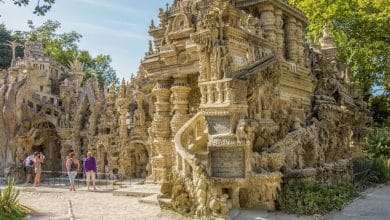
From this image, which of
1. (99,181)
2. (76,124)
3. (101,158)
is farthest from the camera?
(76,124)

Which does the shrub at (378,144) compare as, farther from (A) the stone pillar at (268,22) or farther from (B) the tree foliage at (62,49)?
(B) the tree foliage at (62,49)

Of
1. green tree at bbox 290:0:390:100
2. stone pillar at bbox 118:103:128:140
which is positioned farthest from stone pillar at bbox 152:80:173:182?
green tree at bbox 290:0:390:100

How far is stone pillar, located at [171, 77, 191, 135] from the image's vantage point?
40.9 feet

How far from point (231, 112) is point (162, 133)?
14.9 feet

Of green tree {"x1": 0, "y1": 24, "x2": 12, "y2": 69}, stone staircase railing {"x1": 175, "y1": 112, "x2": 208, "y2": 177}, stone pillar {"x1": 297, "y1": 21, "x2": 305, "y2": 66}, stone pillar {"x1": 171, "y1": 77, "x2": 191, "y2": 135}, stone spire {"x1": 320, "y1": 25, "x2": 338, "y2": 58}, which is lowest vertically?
stone staircase railing {"x1": 175, "y1": 112, "x2": 208, "y2": 177}

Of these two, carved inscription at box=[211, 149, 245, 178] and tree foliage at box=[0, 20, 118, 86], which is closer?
carved inscription at box=[211, 149, 245, 178]

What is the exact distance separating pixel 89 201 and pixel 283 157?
664 cm

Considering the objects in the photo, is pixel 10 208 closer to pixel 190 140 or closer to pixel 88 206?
pixel 88 206

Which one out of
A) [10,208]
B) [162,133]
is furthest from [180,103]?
[10,208]

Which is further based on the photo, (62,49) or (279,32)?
(62,49)

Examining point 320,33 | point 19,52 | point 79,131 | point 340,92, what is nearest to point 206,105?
point 340,92

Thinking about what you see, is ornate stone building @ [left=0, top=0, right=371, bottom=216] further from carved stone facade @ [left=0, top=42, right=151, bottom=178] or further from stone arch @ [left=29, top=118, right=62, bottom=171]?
stone arch @ [left=29, top=118, right=62, bottom=171]

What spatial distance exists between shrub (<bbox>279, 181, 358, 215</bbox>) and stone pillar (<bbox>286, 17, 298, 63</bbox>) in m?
4.95

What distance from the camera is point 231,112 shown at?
935 cm
